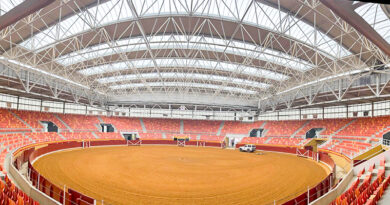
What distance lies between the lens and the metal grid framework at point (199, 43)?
58.6ft

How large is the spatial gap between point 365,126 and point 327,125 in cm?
757

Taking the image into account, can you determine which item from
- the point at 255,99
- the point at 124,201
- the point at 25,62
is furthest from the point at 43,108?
the point at 255,99

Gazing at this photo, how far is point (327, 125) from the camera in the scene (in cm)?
4119

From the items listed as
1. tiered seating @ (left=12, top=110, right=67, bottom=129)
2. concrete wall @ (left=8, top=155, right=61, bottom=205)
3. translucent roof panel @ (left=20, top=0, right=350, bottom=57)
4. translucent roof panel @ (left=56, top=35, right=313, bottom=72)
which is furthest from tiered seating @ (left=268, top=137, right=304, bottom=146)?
tiered seating @ (left=12, top=110, right=67, bottom=129)

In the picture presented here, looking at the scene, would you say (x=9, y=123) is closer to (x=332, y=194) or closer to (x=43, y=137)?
(x=43, y=137)

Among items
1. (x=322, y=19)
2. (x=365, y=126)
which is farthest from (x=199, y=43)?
(x=365, y=126)

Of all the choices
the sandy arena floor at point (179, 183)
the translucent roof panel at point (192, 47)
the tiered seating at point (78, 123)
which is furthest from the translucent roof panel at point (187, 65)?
the tiered seating at point (78, 123)

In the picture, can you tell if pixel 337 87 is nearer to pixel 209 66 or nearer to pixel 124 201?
pixel 209 66

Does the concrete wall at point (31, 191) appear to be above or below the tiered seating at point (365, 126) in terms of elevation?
below

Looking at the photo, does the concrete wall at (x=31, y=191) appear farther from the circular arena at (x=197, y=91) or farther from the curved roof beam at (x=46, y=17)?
the curved roof beam at (x=46, y=17)

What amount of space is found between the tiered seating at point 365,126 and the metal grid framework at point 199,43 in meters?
4.83

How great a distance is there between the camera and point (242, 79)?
37.1 metres

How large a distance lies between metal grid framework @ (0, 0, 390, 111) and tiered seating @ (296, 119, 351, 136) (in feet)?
27.1

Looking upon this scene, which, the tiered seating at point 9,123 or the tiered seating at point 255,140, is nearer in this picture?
the tiered seating at point 9,123
